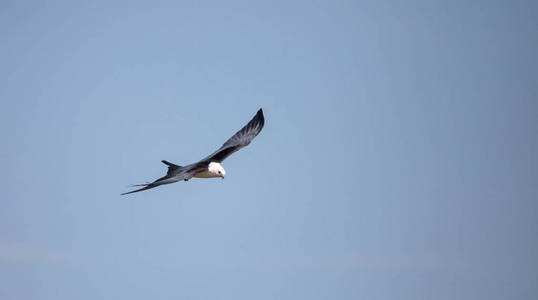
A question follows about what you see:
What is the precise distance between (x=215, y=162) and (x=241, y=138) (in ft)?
8.90

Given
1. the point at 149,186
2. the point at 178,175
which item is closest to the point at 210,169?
the point at 178,175

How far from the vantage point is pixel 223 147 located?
95.1 ft

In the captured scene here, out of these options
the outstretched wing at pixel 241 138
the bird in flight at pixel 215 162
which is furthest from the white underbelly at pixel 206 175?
the outstretched wing at pixel 241 138

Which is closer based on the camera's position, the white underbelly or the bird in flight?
the bird in flight

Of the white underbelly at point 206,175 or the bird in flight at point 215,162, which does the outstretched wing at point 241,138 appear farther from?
the white underbelly at point 206,175

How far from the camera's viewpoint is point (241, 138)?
95.2 feet

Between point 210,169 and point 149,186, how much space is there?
4420 mm

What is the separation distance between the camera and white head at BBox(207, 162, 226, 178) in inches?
1018

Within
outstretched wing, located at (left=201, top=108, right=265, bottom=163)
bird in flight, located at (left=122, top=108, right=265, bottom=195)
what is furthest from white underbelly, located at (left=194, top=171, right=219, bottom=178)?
outstretched wing, located at (left=201, top=108, right=265, bottom=163)

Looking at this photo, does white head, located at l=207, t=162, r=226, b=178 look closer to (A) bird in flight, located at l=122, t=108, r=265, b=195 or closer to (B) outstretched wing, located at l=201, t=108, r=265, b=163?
(A) bird in flight, located at l=122, t=108, r=265, b=195

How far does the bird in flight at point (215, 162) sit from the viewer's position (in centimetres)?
2355

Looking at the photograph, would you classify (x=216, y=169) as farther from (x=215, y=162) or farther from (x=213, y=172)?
(x=215, y=162)

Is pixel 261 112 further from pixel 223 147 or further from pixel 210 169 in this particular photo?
pixel 210 169

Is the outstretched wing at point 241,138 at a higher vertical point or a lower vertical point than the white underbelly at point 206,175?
higher
